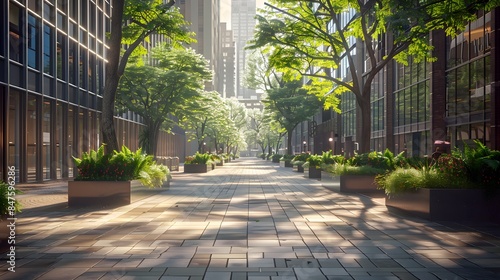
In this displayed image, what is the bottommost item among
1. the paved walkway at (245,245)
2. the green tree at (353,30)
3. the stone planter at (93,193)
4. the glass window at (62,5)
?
the paved walkway at (245,245)

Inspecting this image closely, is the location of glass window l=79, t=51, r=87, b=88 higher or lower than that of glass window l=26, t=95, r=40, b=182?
higher

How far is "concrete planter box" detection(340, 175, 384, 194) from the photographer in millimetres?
19688

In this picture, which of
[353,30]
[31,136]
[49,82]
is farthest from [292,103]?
[31,136]

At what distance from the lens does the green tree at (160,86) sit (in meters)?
35.0

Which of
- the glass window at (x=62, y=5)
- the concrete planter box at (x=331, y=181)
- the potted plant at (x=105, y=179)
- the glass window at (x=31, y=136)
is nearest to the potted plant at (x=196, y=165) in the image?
the glass window at (x=31, y=136)

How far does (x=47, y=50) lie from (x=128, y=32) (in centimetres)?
905

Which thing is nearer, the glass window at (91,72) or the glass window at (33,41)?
the glass window at (33,41)

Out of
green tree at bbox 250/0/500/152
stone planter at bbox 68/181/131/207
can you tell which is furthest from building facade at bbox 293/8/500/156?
stone planter at bbox 68/181/131/207

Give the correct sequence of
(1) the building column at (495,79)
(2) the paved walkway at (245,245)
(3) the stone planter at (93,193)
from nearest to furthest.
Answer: (2) the paved walkway at (245,245) < (3) the stone planter at (93,193) < (1) the building column at (495,79)

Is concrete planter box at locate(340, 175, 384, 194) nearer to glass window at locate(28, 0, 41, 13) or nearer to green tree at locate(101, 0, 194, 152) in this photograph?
green tree at locate(101, 0, 194, 152)

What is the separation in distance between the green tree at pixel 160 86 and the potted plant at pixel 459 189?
81.8 feet

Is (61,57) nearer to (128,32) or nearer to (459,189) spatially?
(128,32)

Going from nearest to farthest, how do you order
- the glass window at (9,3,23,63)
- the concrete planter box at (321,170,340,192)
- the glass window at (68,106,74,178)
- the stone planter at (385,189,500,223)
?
the stone planter at (385,189,500,223) → the concrete planter box at (321,170,340,192) → the glass window at (9,3,23,63) → the glass window at (68,106,74,178)

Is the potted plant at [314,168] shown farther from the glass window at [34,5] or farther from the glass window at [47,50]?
the glass window at [34,5]
